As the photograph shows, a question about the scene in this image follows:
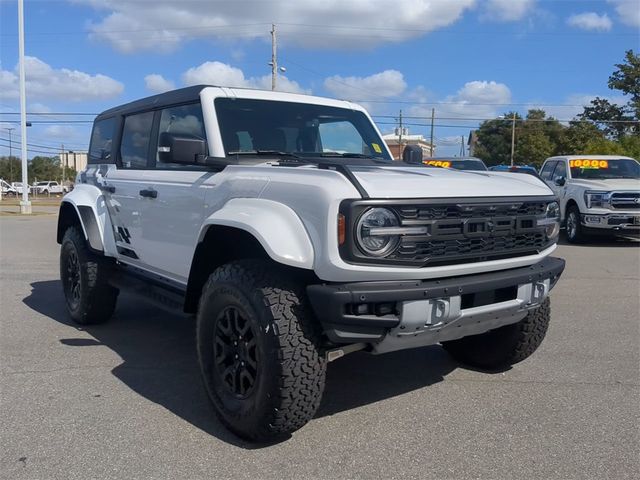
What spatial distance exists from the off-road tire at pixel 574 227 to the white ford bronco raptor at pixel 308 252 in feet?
30.9

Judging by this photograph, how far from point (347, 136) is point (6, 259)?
843 cm

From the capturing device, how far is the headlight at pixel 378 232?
9.63 feet

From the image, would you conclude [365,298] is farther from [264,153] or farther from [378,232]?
[264,153]

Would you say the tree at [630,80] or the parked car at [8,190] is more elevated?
the tree at [630,80]

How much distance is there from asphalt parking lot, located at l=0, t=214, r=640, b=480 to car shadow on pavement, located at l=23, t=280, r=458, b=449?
1 centimetres

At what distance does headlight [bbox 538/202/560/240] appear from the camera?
3.73 metres

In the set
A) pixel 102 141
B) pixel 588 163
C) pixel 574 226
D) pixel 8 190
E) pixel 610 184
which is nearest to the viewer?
pixel 102 141

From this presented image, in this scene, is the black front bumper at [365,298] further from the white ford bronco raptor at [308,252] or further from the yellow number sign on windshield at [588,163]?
the yellow number sign on windshield at [588,163]

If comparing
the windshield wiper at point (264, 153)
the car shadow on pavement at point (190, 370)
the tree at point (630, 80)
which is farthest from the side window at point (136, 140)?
the tree at point (630, 80)

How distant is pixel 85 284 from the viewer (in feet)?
18.2

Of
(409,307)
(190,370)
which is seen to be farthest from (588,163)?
(409,307)

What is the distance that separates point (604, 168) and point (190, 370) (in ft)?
39.5

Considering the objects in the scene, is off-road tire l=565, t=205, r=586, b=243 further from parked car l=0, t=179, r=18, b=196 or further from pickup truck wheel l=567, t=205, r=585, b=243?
parked car l=0, t=179, r=18, b=196

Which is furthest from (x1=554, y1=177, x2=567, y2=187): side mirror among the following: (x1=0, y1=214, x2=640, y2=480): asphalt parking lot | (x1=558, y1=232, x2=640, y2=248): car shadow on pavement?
(x1=0, y1=214, x2=640, y2=480): asphalt parking lot
